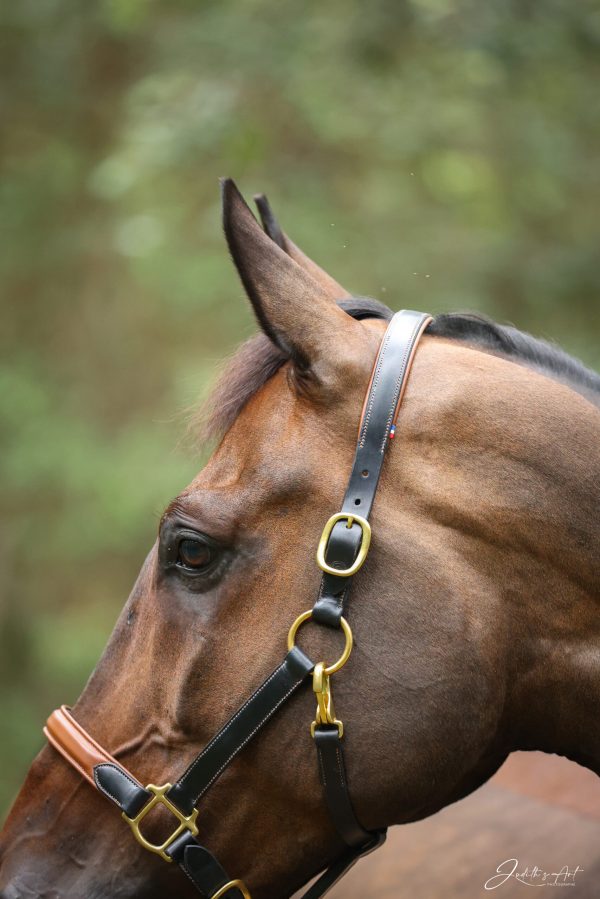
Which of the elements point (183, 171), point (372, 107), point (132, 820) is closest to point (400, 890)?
point (132, 820)

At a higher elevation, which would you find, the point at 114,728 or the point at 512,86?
the point at 512,86

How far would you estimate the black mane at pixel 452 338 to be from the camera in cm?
193

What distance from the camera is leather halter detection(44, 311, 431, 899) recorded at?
166 centimetres

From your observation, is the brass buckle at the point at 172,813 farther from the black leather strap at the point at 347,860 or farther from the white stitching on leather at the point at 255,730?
the black leather strap at the point at 347,860

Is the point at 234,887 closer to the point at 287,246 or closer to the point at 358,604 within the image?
the point at 358,604

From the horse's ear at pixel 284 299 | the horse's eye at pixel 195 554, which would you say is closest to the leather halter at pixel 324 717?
the horse's ear at pixel 284 299

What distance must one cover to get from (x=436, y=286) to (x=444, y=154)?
72 cm

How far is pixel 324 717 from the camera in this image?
1.66 m

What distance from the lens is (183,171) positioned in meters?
5.23

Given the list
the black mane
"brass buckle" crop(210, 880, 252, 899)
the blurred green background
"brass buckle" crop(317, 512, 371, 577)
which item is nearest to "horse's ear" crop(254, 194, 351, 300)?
the black mane

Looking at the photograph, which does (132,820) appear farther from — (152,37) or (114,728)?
(152,37)
